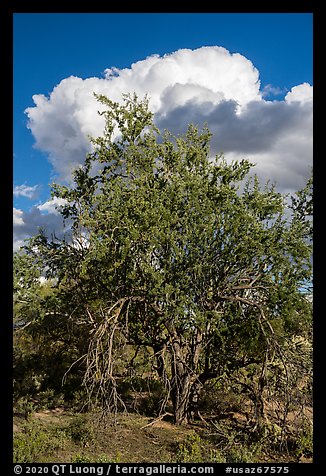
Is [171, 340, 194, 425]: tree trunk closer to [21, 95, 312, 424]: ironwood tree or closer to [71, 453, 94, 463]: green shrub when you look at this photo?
[21, 95, 312, 424]: ironwood tree

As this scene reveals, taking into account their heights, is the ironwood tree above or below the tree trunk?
above

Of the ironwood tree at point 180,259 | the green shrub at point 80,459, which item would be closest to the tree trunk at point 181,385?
the ironwood tree at point 180,259

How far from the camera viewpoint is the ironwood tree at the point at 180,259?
Result: 11.1 meters

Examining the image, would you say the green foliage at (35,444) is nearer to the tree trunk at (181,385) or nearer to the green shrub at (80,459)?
the green shrub at (80,459)

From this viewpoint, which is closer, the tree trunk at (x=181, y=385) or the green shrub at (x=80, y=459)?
the green shrub at (x=80, y=459)

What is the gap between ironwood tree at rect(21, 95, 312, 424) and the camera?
1115 cm

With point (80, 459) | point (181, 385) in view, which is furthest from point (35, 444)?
point (181, 385)

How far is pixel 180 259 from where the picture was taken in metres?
11.3

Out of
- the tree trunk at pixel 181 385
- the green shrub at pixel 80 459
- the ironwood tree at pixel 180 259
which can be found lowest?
the green shrub at pixel 80 459

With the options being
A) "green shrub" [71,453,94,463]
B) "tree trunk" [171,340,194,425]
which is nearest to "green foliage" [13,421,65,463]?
"green shrub" [71,453,94,463]

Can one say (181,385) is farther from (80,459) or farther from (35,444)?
(35,444)
